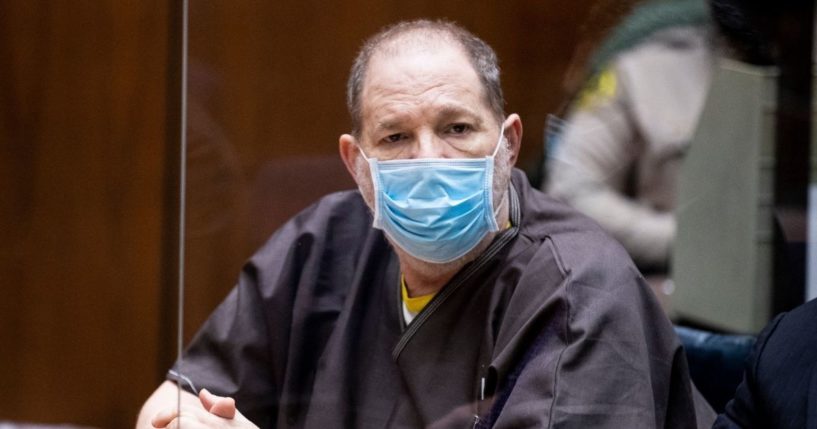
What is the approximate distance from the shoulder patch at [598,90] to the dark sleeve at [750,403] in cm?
55

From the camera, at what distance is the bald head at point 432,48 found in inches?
77.5

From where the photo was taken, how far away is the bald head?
1968 mm

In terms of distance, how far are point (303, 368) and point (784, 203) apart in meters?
1.13

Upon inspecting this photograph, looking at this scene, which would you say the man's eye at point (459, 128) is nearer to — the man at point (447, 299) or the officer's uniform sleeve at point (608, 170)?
the man at point (447, 299)

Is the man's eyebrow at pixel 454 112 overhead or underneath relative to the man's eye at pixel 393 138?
overhead

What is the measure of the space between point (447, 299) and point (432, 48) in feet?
1.26

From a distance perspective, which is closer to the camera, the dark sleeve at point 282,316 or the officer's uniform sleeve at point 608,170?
the dark sleeve at point 282,316

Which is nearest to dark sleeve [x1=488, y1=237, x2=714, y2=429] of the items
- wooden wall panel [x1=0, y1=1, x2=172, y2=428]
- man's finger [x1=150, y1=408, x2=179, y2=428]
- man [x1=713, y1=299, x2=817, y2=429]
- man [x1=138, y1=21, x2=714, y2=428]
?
man [x1=138, y1=21, x2=714, y2=428]

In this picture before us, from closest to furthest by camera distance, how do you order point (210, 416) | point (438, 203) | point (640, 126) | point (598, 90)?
point (438, 203) → point (210, 416) → point (598, 90) → point (640, 126)

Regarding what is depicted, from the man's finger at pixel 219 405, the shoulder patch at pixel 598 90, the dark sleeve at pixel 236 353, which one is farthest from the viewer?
the shoulder patch at pixel 598 90

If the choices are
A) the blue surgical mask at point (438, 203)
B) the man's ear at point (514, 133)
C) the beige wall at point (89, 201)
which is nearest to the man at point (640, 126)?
the man's ear at point (514, 133)

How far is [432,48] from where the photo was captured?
1.96m

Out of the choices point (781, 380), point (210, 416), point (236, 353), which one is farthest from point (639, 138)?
point (210, 416)

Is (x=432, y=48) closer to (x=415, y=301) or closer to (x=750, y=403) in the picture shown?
(x=415, y=301)
